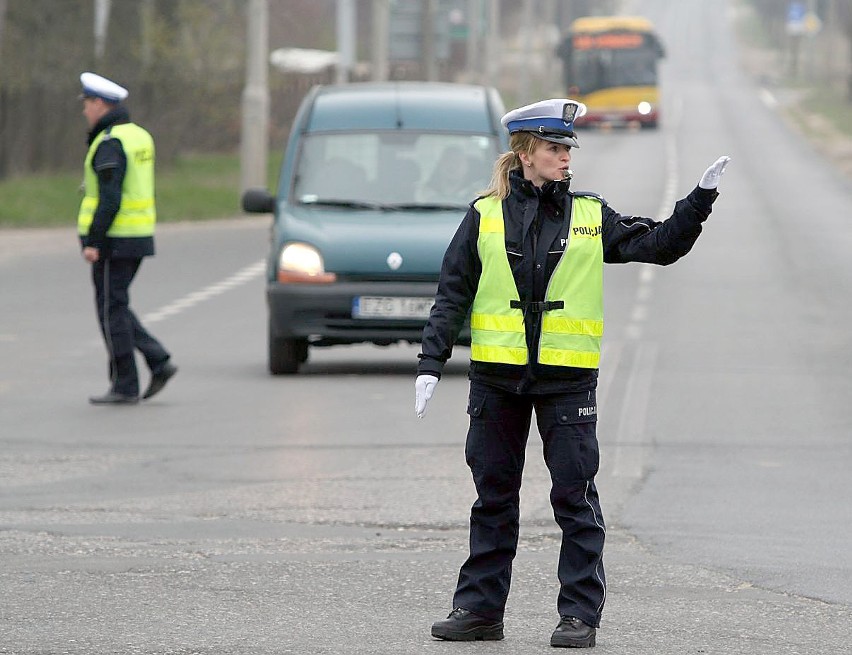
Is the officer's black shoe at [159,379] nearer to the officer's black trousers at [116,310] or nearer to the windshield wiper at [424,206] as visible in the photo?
the officer's black trousers at [116,310]

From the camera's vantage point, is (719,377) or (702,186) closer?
(702,186)

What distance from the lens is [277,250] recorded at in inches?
549

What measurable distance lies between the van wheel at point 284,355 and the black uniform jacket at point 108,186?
6.24ft

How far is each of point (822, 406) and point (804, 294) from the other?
8647 mm

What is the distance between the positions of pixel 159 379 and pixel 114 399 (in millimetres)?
313

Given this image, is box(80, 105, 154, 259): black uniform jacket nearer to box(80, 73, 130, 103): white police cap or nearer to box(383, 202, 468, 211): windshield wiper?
box(80, 73, 130, 103): white police cap

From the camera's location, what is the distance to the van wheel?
1391 centimetres

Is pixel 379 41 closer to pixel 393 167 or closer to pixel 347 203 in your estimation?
pixel 393 167

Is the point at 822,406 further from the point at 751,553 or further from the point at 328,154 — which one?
the point at 751,553

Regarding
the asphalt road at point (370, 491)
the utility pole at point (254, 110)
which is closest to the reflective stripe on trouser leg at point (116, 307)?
the asphalt road at point (370, 491)

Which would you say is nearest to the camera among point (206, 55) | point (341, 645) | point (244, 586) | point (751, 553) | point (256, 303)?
point (341, 645)

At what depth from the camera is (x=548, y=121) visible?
630 cm

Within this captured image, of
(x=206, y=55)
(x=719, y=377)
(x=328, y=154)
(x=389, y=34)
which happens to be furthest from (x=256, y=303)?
(x=389, y=34)

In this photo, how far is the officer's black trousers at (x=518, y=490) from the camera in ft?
20.5
